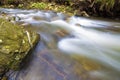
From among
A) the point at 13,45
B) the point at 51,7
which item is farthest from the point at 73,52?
the point at 51,7

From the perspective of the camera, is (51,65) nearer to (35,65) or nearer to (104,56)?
(35,65)

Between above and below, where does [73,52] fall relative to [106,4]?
below

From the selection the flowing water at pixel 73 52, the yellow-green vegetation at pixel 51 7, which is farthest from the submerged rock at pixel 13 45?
the yellow-green vegetation at pixel 51 7

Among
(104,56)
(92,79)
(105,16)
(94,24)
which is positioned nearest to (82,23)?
(94,24)

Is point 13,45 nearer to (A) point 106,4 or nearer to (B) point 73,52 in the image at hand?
(B) point 73,52

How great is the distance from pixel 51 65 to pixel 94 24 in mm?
3015

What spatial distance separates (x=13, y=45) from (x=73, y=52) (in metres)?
1.18

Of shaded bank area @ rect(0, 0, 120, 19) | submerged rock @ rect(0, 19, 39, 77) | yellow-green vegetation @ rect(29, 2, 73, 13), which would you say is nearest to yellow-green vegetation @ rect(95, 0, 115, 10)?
shaded bank area @ rect(0, 0, 120, 19)

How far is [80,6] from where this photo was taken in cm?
766

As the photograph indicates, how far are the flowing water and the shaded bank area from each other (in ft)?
3.02

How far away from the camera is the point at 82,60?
375cm

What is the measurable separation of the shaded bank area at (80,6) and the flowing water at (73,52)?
92 centimetres

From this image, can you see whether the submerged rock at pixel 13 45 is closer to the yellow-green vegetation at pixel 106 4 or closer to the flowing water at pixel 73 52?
the flowing water at pixel 73 52

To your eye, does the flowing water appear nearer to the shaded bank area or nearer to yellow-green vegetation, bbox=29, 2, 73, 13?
the shaded bank area
